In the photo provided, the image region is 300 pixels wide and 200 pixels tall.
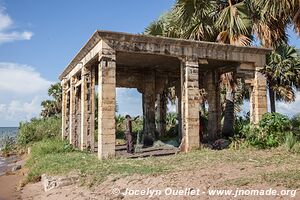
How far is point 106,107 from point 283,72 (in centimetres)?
1176

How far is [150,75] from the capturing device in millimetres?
16828

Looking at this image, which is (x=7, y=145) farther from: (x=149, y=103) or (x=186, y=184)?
(x=186, y=184)

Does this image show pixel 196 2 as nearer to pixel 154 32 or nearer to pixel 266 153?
pixel 154 32

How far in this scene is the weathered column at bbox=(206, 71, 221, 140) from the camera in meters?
15.8

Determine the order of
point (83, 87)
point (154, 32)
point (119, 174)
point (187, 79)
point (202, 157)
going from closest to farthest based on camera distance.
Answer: point (119, 174)
point (202, 157)
point (187, 79)
point (83, 87)
point (154, 32)

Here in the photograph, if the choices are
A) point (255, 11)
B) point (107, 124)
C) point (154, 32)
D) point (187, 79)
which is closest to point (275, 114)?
point (187, 79)

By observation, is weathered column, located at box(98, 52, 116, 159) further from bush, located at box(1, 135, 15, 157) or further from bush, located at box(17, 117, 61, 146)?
bush, located at box(1, 135, 15, 157)

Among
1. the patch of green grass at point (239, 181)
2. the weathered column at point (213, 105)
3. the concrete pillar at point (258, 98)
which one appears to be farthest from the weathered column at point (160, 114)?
the patch of green grass at point (239, 181)

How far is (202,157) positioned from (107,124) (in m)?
3.11

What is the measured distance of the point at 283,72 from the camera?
60.6ft

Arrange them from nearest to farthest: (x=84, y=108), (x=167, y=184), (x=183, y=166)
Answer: (x=167, y=184) → (x=183, y=166) → (x=84, y=108)

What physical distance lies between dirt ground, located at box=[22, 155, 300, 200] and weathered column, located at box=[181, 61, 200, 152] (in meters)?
3.49

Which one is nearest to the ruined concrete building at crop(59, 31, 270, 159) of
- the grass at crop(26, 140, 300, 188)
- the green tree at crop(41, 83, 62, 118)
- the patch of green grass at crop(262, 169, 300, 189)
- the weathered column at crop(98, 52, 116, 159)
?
the weathered column at crop(98, 52, 116, 159)

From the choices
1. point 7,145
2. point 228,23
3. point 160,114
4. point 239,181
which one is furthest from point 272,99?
point 7,145
